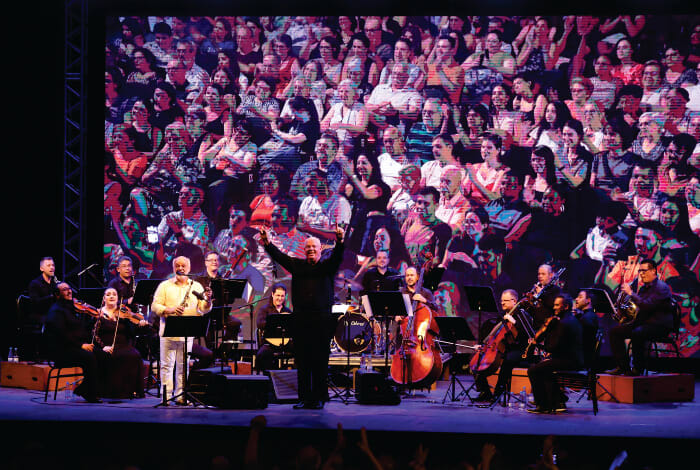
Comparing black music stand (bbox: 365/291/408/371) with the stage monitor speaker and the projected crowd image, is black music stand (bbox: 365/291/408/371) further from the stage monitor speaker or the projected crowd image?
the projected crowd image

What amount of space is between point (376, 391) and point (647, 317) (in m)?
3.73

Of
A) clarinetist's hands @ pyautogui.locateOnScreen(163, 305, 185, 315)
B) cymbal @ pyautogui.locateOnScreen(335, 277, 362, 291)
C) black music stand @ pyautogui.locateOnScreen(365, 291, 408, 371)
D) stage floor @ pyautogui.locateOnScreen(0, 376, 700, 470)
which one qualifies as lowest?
stage floor @ pyautogui.locateOnScreen(0, 376, 700, 470)

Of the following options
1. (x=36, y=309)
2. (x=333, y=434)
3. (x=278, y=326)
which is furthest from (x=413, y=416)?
(x=36, y=309)

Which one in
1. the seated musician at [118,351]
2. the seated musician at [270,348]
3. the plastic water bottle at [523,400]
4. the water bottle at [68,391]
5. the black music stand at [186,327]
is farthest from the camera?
the seated musician at [270,348]

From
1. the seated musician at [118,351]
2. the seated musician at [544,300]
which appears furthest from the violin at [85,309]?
the seated musician at [544,300]

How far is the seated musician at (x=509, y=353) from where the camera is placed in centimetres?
901

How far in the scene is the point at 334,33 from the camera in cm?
1251

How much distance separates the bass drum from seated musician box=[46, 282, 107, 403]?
10.8ft

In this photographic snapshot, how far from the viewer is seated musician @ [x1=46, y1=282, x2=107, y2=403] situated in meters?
9.02

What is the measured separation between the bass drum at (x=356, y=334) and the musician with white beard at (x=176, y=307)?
250 cm

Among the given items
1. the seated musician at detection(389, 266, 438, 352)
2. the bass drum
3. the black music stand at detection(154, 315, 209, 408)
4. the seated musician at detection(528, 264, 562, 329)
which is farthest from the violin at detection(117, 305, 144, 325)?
the seated musician at detection(528, 264, 562, 329)

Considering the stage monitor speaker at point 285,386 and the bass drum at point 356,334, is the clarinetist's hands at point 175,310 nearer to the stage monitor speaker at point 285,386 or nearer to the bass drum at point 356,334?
the stage monitor speaker at point 285,386

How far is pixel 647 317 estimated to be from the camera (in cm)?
1002

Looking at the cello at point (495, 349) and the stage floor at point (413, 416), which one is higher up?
the cello at point (495, 349)
